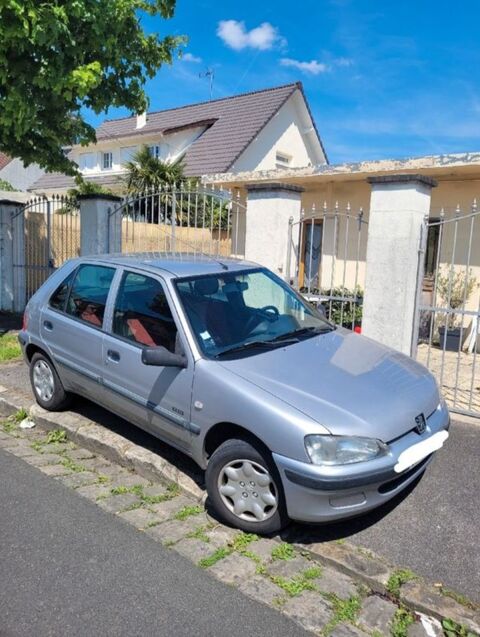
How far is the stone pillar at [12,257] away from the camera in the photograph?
35.2ft

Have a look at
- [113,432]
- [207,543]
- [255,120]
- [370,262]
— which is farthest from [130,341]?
[255,120]

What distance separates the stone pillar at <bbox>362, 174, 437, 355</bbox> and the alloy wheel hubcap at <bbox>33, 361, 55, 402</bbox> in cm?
356

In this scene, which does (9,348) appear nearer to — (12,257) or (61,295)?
(61,295)

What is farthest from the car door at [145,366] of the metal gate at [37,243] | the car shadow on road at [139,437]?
the metal gate at [37,243]

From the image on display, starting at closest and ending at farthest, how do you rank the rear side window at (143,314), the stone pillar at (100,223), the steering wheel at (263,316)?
the rear side window at (143,314) < the steering wheel at (263,316) < the stone pillar at (100,223)

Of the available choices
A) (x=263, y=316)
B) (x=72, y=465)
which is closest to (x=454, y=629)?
(x=263, y=316)

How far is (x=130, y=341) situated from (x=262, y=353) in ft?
3.75

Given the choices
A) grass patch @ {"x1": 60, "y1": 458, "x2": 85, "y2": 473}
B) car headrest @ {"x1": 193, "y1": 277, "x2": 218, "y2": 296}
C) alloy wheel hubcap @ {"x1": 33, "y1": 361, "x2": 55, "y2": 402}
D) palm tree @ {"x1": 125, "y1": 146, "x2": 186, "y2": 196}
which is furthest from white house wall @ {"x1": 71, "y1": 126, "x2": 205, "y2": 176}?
grass patch @ {"x1": 60, "y1": 458, "x2": 85, "y2": 473}

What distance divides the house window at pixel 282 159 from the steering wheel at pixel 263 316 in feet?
58.2

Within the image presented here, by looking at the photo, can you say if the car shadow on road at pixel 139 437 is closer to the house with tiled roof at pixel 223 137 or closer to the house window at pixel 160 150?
the house with tiled roof at pixel 223 137

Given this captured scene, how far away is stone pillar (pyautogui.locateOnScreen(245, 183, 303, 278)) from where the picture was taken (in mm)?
6859

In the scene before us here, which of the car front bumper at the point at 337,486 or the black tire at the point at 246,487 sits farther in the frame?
the black tire at the point at 246,487

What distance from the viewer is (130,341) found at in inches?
163

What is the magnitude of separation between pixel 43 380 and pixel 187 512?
240cm
